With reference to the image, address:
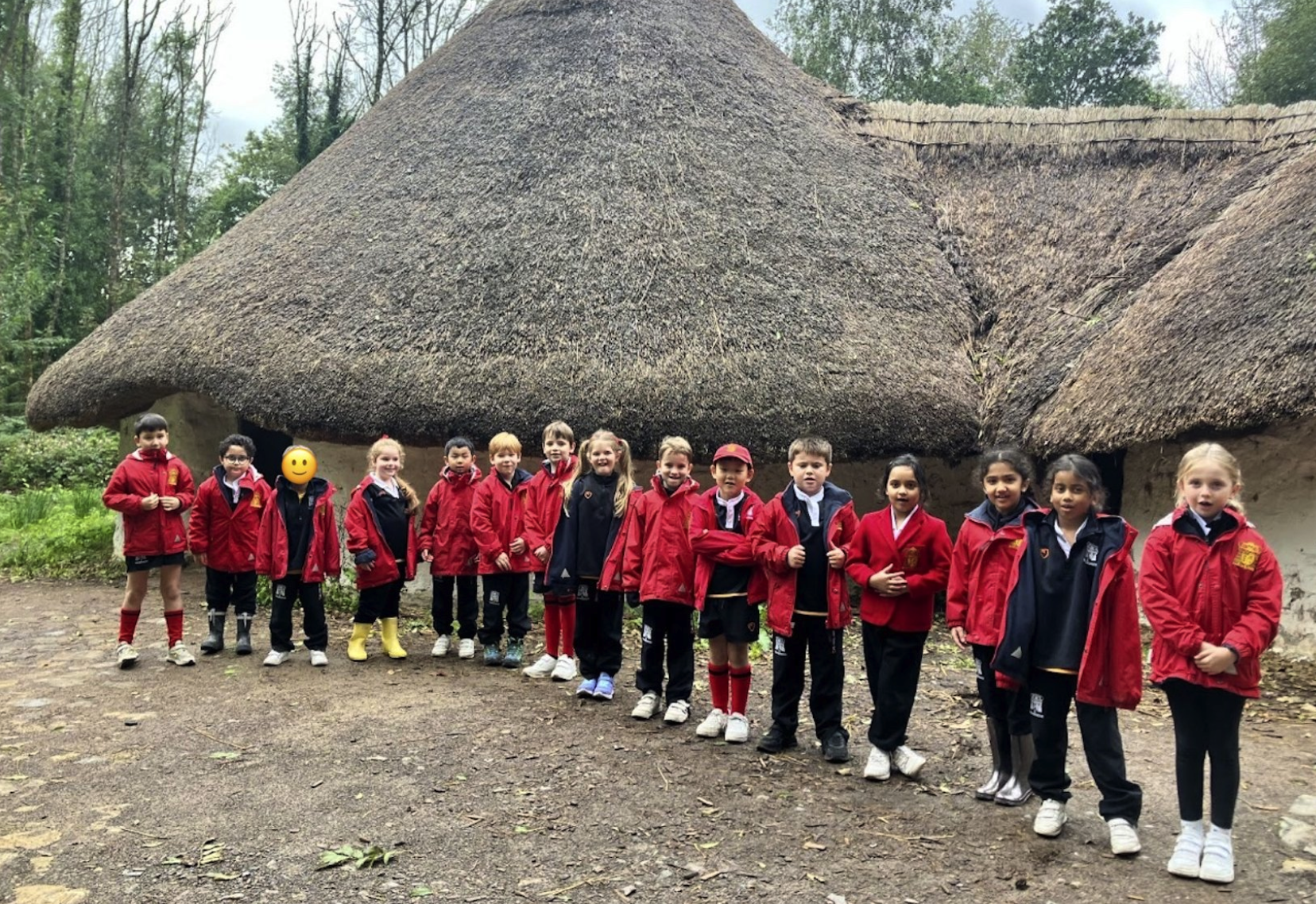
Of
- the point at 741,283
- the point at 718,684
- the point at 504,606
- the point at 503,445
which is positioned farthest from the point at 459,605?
the point at 741,283

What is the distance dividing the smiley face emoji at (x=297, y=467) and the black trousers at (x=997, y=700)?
4146 millimetres

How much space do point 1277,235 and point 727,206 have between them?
14.5ft

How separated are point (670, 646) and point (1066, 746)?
2.03 m

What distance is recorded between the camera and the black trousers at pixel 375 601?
627 centimetres

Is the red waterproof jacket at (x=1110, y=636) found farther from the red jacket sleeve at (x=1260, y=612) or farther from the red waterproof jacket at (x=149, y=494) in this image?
the red waterproof jacket at (x=149, y=494)

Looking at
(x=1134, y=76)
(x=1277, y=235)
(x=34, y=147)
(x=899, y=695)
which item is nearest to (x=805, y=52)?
(x=1134, y=76)

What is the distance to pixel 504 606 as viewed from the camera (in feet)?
20.8

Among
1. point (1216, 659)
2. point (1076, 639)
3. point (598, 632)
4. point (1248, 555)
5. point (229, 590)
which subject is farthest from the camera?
point (229, 590)

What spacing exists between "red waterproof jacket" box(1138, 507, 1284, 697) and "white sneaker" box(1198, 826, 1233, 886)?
1.61 feet

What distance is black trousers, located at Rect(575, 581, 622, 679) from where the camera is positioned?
5.45 meters

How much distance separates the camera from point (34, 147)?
1989cm

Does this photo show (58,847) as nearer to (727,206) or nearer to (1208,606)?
(1208,606)

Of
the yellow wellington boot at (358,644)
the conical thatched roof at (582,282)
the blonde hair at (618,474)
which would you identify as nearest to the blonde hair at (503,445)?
the blonde hair at (618,474)

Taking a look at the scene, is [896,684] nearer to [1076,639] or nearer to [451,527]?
[1076,639]
